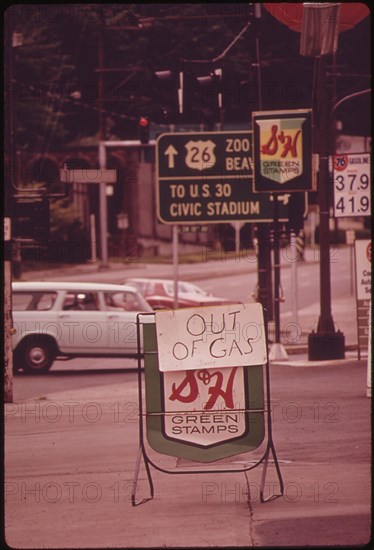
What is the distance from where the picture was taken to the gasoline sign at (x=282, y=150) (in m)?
19.1

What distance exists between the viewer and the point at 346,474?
32.1 feet

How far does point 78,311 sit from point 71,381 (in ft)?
8.37

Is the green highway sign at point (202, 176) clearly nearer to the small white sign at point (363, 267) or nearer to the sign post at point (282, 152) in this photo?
the sign post at point (282, 152)

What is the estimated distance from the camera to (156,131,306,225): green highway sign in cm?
2150

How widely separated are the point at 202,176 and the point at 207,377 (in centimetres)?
1306

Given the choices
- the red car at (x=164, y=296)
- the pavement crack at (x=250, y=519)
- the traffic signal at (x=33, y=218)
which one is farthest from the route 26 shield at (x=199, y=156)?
the pavement crack at (x=250, y=519)

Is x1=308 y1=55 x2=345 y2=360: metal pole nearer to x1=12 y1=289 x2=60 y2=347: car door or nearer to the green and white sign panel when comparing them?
x1=12 y1=289 x2=60 y2=347: car door

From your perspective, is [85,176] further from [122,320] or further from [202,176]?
[122,320]

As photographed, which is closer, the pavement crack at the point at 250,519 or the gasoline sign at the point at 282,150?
the pavement crack at the point at 250,519

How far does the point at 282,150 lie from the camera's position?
20172 mm

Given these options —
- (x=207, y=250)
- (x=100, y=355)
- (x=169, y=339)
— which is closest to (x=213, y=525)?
(x=169, y=339)

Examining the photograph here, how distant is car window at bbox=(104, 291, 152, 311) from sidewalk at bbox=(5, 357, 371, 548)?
32.4 ft

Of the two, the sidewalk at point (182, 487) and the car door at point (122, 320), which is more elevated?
the sidewalk at point (182, 487)

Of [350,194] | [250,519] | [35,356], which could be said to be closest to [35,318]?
[35,356]
